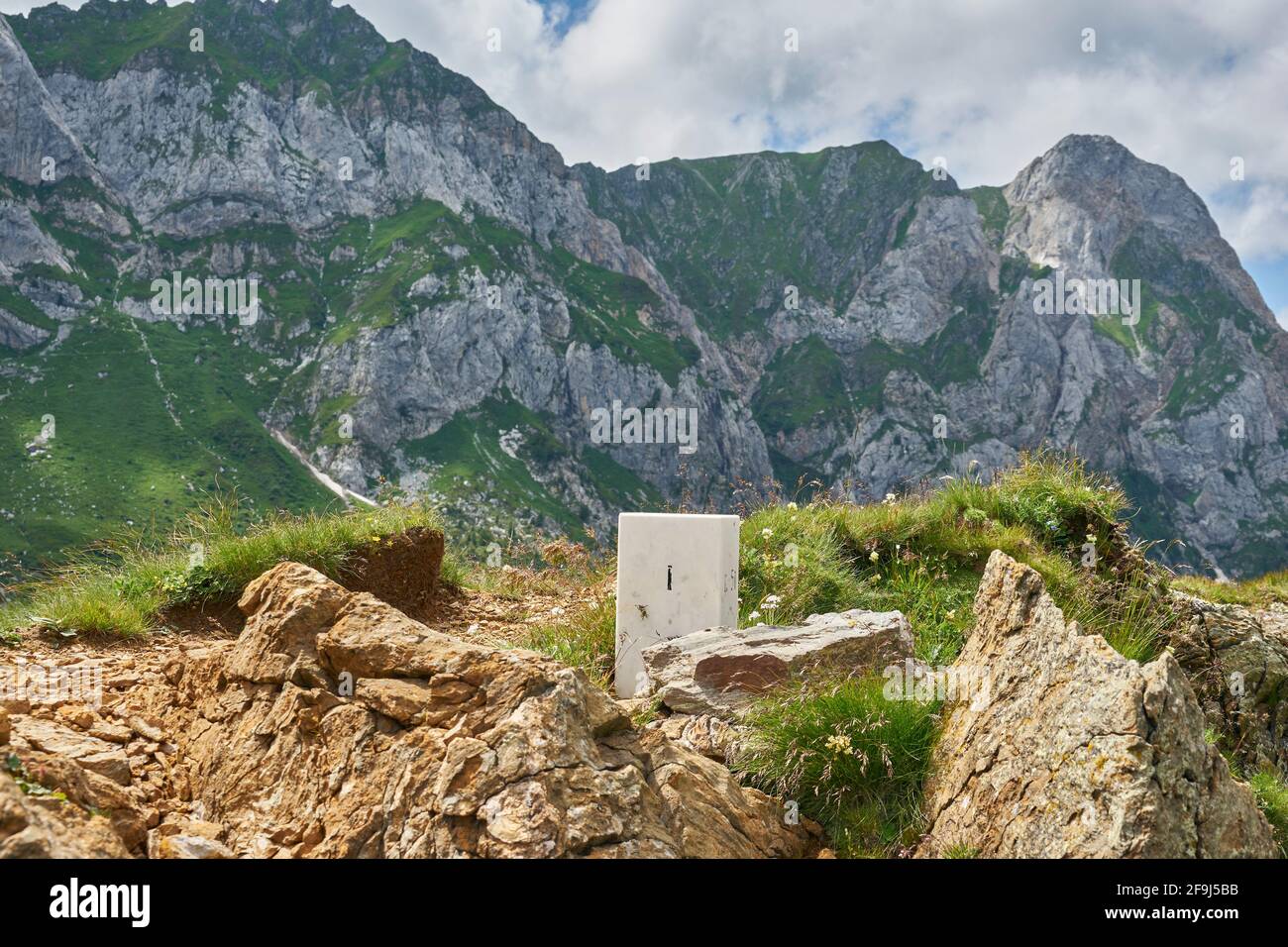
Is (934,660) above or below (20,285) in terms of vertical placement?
below

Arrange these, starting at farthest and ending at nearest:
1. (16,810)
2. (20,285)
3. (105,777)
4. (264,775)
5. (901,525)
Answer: (20,285) < (901,525) < (264,775) < (105,777) < (16,810)

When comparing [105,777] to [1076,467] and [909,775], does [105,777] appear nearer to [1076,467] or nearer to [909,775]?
[909,775]

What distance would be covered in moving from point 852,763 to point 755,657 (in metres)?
1.45

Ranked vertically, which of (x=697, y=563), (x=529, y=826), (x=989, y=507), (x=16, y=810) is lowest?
(x=529, y=826)

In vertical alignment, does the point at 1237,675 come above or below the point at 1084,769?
below

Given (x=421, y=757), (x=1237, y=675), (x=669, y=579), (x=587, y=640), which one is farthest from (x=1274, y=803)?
(x=421, y=757)

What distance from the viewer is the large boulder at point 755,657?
6.40 meters

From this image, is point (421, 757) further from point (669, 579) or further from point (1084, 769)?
point (669, 579)

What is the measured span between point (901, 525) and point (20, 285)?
757ft

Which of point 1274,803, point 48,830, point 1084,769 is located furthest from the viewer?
point 1274,803

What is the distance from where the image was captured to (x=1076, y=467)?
38.5 ft

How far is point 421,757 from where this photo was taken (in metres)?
4.27
